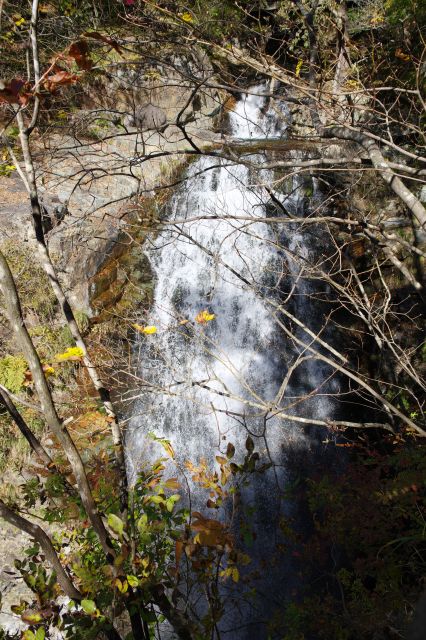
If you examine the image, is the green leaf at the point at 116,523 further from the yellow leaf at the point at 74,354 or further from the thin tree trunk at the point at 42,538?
the yellow leaf at the point at 74,354

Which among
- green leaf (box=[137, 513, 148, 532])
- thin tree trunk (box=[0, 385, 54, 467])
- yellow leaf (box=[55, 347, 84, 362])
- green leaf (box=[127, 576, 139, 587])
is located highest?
yellow leaf (box=[55, 347, 84, 362])

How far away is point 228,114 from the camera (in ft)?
35.7

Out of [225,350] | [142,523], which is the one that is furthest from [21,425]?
[225,350]

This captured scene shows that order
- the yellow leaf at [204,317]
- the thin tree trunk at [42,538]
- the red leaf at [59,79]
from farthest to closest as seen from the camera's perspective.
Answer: the yellow leaf at [204,317], the red leaf at [59,79], the thin tree trunk at [42,538]

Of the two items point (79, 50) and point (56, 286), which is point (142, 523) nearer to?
point (56, 286)

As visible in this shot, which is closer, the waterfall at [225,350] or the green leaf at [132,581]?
the green leaf at [132,581]

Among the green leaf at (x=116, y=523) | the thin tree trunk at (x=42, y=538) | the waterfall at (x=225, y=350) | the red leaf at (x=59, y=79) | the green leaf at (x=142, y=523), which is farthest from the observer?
the waterfall at (x=225, y=350)

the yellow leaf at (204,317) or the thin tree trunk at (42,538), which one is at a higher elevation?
the yellow leaf at (204,317)

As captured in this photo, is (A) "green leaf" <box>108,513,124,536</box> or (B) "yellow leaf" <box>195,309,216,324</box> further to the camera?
(B) "yellow leaf" <box>195,309,216,324</box>

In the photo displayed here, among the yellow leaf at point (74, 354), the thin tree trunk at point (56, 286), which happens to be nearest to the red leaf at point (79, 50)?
the thin tree trunk at point (56, 286)

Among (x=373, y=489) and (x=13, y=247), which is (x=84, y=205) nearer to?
(x=13, y=247)

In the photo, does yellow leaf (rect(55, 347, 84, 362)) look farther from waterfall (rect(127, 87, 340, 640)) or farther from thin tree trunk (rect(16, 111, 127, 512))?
waterfall (rect(127, 87, 340, 640))

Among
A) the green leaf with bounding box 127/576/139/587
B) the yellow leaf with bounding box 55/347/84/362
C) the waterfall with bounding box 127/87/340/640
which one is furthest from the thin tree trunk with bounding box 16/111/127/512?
the waterfall with bounding box 127/87/340/640

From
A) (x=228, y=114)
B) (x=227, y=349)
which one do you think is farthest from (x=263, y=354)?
(x=228, y=114)
